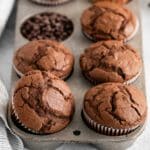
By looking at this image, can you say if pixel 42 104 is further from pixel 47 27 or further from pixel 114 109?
pixel 47 27

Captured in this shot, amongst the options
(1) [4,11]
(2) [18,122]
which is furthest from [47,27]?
(2) [18,122]

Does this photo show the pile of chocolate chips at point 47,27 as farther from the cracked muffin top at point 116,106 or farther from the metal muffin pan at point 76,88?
the cracked muffin top at point 116,106

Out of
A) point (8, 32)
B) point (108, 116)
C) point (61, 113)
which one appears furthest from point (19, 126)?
point (8, 32)

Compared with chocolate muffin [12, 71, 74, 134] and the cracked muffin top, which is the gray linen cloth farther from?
the cracked muffin top

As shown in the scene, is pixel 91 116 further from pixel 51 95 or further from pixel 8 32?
pixel 8 32

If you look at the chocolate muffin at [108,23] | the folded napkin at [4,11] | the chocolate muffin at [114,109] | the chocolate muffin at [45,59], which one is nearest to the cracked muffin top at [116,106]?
the chocolate muffin at [114,109]

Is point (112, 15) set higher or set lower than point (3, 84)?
higher

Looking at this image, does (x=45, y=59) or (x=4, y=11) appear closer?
(x=45, y=59)
